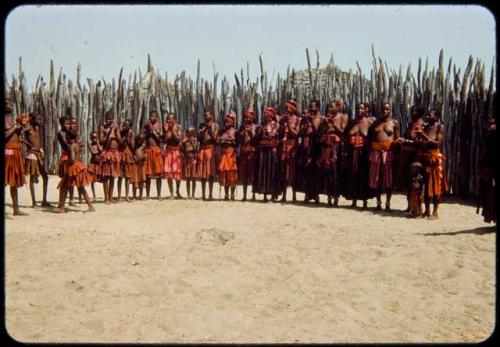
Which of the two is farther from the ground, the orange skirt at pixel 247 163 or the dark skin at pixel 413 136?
the dark skin at pixel 413 136

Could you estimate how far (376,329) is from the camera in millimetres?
4027

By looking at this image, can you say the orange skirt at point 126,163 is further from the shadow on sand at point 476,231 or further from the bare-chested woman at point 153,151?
the shadow on sand at point 476,231

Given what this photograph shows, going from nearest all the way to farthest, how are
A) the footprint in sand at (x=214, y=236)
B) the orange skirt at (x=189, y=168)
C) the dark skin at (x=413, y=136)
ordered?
the footprint in sand at (x=214, y=236) < the dark skin at (x=413, y=136) < the orange skirt at (x=189, y=168)

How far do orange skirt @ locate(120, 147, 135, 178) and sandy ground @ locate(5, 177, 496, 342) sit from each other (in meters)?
2.77

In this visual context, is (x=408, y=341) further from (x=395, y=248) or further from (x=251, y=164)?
(x=251, y=164)

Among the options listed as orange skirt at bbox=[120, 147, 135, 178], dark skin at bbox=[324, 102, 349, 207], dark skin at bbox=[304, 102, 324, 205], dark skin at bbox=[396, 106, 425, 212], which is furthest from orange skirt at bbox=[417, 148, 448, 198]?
orange skirt at bbox=[120, 147, 135, 178]

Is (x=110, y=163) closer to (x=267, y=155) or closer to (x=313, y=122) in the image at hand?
(x=267, y=155)

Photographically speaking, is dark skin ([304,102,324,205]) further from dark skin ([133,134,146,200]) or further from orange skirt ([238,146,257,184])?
dark skin ([133,134,146,200])

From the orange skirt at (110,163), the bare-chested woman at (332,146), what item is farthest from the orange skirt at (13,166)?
the bare-chested woman at (332,146)

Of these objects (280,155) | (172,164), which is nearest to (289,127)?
(280,155)

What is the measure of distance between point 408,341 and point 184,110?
1270cm

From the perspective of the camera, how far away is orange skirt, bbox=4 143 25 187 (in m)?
7.79

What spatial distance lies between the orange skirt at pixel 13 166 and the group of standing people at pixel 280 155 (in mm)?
15

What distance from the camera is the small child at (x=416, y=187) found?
8.54 m
